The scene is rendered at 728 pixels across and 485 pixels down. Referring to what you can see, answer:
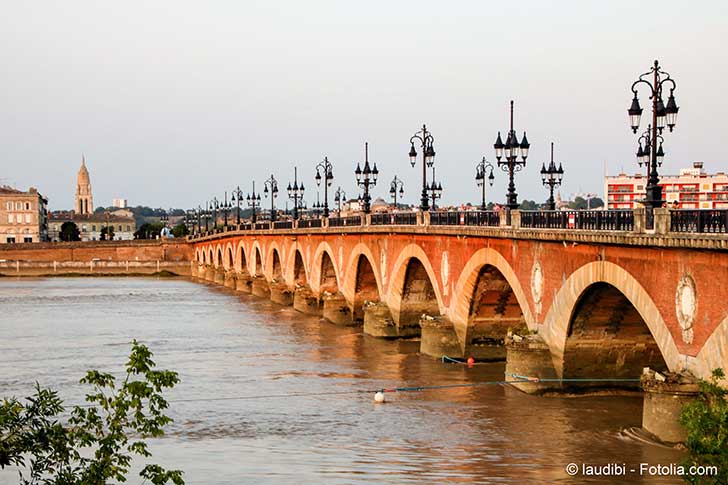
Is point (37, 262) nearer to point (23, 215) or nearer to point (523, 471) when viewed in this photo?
point (23, 215)

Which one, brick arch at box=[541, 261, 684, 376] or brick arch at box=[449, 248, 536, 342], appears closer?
brick arch at box=[541, 261, 684, 376]

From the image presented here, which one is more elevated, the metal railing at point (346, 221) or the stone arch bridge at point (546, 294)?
the metal railing at point (346, 221)

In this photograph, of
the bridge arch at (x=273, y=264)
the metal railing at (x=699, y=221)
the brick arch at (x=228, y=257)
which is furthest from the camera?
the brick arch at (x=228, y=257)

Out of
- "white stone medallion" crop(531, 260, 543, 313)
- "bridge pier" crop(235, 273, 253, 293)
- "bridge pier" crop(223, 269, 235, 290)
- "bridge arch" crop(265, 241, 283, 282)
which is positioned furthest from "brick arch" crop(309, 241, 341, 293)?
"bridge pier" crop(223, 269, 235, 290)

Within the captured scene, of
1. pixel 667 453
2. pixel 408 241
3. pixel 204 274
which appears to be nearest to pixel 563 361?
pixel 667 453

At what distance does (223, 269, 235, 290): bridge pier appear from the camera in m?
95.9

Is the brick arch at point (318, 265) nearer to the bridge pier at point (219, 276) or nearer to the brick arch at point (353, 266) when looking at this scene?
the brick arch at point (353, 266)

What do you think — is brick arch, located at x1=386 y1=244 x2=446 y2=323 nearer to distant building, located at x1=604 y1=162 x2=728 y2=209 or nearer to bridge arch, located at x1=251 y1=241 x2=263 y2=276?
distant building, located at x1=604 y1=162 x2=728 y2=209

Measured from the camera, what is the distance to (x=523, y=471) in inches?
890

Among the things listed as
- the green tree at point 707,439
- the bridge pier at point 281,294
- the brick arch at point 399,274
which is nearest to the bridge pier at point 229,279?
the bridge pier at point 281,294

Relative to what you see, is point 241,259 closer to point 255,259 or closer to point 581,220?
point 255,259

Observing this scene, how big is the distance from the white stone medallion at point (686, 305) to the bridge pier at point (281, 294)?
169ft

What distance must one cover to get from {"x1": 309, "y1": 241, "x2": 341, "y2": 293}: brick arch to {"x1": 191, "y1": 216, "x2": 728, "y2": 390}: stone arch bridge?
42 centimetres

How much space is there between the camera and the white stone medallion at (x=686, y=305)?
21766 mm
